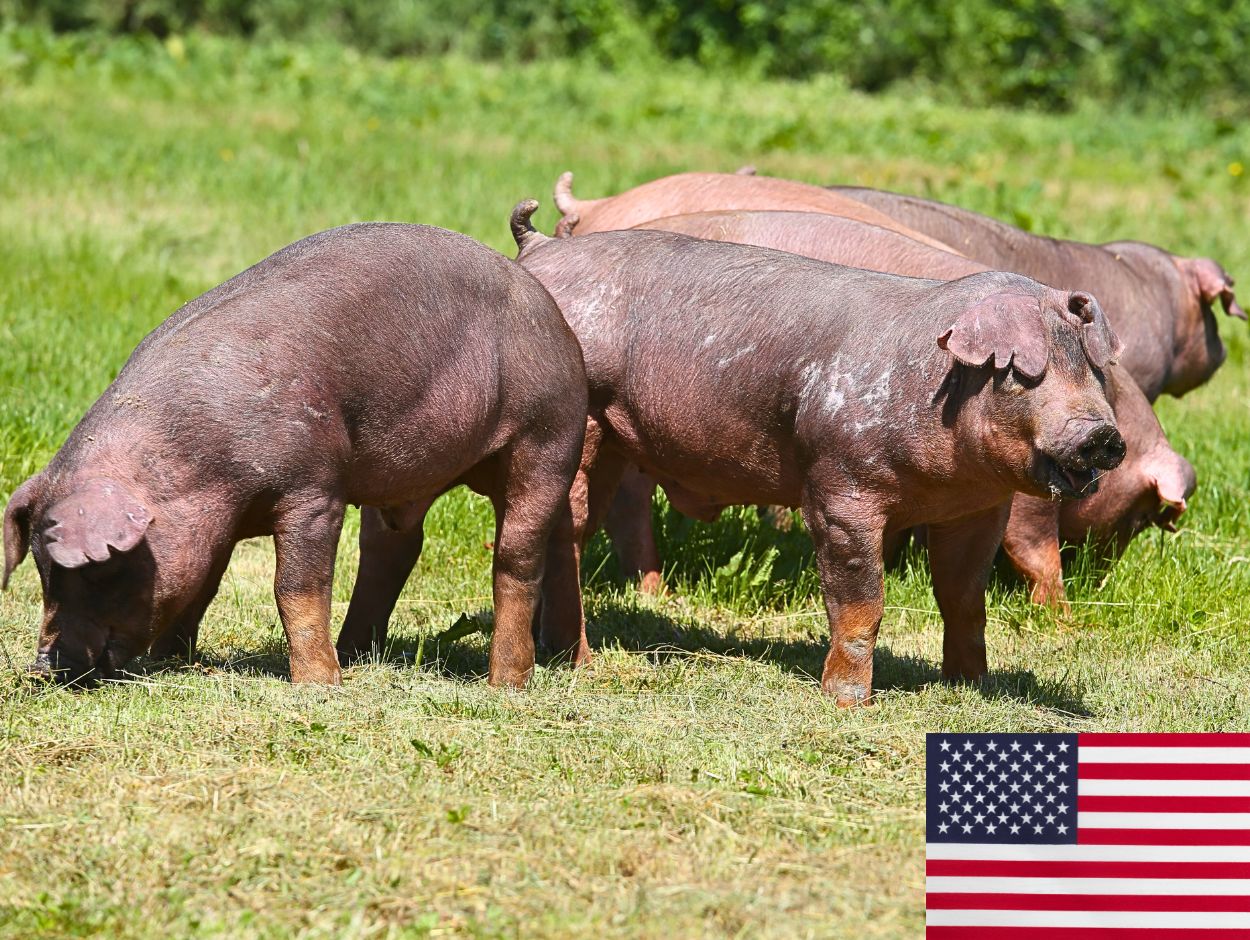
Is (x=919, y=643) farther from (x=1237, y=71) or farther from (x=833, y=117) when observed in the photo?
(x=1237, y=71)

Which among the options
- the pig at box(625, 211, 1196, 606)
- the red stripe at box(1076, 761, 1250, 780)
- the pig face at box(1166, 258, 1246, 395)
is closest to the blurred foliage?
the pig face at box(1166, 258, 1246, 395)

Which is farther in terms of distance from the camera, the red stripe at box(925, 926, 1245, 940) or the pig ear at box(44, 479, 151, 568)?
the pig ear at box(44, 479, 151, 568)

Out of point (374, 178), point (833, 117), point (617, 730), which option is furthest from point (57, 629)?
point (833, 117)

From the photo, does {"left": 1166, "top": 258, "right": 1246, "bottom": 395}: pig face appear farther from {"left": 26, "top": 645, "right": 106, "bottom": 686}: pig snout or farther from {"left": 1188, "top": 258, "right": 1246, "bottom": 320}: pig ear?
{"left": 26, "top": 645, "right": 106, "bottom": 686}: pig snout

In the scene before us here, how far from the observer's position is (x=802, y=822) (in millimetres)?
5082

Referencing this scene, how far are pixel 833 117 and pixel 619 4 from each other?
895 centimetres

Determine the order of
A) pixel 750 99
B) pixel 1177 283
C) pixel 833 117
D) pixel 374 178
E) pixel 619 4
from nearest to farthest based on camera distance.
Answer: pixel 1177 283 → pixel 374 178 → pixel 833 117 → pixel 750 99 → pixel 619 4

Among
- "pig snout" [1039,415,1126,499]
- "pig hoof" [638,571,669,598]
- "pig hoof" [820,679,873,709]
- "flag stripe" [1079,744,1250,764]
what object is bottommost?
"pig hoof" [638,571,669,598]

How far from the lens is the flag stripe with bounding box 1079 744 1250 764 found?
5391mm

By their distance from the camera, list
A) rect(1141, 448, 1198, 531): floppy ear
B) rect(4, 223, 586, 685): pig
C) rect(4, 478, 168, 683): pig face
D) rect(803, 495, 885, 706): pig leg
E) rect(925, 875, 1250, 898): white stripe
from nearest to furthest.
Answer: rect(925, 875, 1250, 898): white stripe < rect(4, 478, 168, 683): pig face < rect(4, 223, 586, 685): pig < rect(803, 495, 885, 706): pig leg < rect(1141, 448, 1198, 531): floppy ear

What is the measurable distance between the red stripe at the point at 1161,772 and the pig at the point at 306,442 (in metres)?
2.11

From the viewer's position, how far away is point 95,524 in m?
5.41

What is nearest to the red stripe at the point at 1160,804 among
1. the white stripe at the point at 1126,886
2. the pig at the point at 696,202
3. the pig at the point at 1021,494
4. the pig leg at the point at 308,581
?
the white stripe at the point at 1126,886

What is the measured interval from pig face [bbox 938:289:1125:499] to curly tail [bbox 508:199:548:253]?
2107mm
